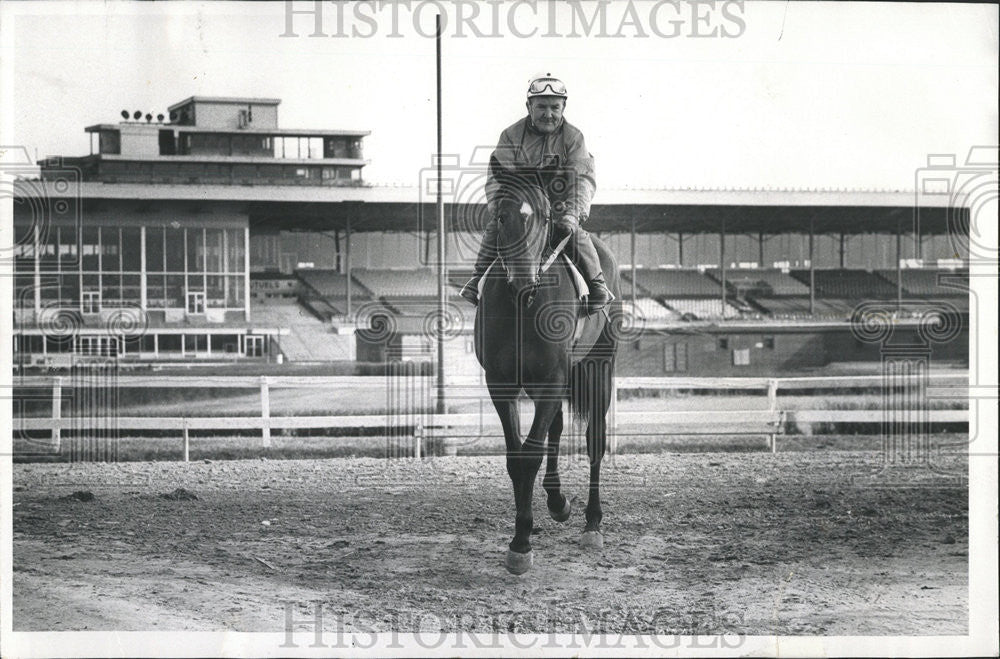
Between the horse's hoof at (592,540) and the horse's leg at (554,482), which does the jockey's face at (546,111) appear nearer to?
the horse's leg at (554,482)

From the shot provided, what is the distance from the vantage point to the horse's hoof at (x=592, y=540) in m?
6.13

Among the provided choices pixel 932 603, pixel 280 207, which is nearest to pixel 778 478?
pixel 932 603

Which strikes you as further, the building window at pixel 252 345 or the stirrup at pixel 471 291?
the building window at pixel 252 345

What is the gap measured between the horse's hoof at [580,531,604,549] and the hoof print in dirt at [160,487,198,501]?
9.67 ft

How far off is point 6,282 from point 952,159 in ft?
18.7

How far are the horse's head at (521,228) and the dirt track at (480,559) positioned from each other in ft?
5.48

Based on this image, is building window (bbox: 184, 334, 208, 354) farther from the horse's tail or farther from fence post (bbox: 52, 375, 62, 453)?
the horse's tail

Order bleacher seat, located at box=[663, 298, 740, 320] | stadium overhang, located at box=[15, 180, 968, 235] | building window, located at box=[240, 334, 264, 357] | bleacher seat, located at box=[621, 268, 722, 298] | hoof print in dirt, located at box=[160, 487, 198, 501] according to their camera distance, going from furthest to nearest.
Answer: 1. bleacher seat, located at box=[621, 268, 722, 298]
2. bleacher seat, located at box=[663, 298, 740, 320]
3. stadium overhang, located at box=[15, 180, 968, 235]
4. building window, located at box=[240, 334, 264, 357]
5. hoof print in dirt, located at box=[160, 487, 198, 501]

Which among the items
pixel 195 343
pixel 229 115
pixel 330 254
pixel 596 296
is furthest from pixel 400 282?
pixel 596 296

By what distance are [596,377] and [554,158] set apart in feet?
5.05

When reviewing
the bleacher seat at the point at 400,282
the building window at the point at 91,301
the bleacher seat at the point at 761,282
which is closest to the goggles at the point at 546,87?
the building window at the point at 91,301

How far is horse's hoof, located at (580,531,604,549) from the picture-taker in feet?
20.1

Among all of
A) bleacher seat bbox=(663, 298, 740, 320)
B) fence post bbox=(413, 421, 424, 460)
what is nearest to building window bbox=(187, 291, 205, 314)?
fence post bbox=(413, 421, 424, 460)

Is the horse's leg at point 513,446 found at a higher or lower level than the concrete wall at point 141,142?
lower
